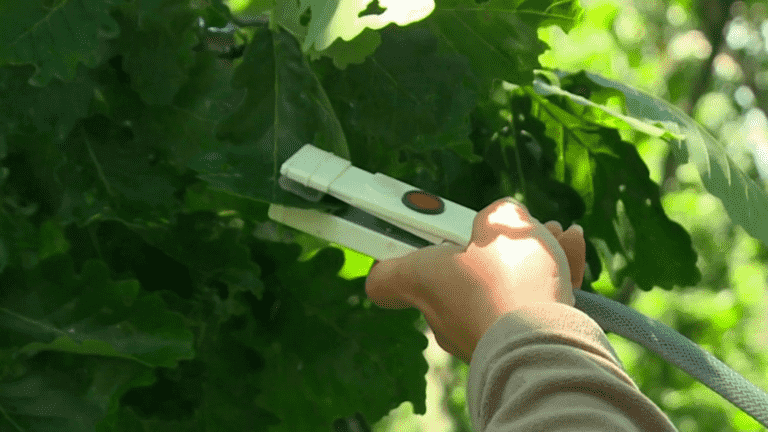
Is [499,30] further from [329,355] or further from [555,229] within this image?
[329,355]

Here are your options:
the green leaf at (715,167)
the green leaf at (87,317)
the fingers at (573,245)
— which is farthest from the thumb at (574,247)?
the green leaf at (87,317)

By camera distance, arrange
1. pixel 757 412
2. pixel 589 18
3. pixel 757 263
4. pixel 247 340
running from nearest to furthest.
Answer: pixel 757 412 → pixel 247 340 → pixel 589 18 → pixel 757 263

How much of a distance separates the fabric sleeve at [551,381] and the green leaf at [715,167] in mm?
210

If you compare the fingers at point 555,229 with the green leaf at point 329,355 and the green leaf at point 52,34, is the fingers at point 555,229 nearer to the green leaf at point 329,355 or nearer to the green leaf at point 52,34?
the green leaf at point 329,355

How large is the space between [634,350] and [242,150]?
235 cm

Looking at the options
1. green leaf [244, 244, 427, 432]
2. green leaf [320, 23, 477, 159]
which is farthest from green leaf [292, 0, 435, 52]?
green leaf [244, 244, 427, 432]

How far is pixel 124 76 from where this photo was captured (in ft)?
1.92

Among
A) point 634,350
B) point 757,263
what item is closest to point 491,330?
point 634,350

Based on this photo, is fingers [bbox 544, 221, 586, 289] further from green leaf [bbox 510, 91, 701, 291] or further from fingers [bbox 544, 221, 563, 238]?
green leaf [bbox 510, 91, 701, 291]

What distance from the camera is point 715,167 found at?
0.54 meters

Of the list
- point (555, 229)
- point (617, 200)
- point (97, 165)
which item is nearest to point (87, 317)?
point (97, 165)

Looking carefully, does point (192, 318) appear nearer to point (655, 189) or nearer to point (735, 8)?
point (655, 189)

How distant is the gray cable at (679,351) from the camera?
1.25 feet

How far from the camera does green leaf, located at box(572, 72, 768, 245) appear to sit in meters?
0.53
